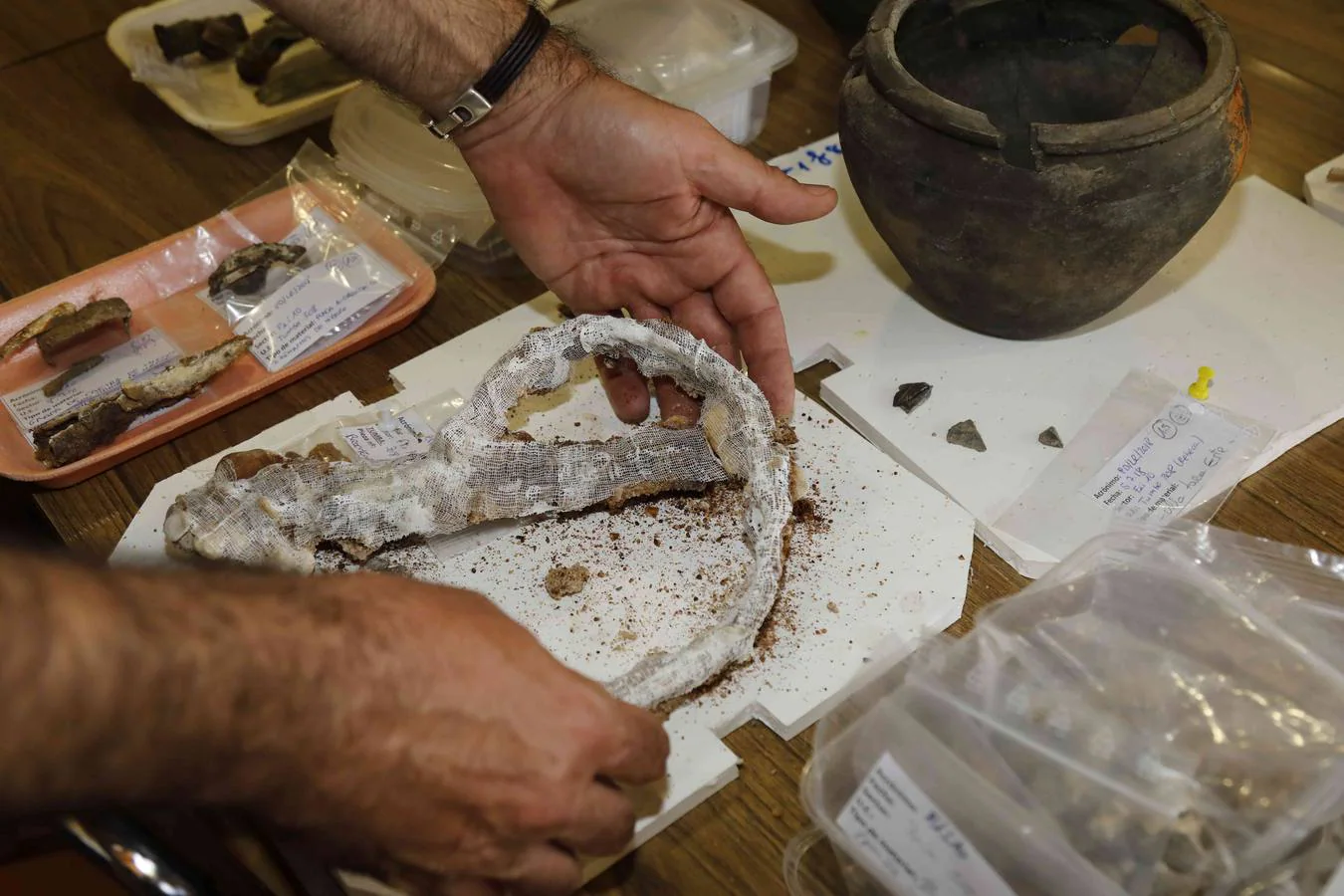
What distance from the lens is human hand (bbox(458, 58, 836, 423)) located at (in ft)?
Result: 3.43

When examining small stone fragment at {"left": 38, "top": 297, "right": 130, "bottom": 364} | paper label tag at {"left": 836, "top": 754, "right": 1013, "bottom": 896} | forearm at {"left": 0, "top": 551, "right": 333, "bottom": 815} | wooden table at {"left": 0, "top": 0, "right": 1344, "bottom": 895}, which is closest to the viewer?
forearm at {"left": 0, "top": 551, "right": 333, "bottom": 815}

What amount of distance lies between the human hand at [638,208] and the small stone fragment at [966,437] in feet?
0.54

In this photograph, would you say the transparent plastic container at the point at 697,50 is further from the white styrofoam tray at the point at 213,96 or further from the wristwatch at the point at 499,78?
the white styrofoam tray at the point at 213,96

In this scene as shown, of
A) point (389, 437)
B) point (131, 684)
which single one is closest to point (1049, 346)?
point (389, 437)

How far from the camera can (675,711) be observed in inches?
34.7

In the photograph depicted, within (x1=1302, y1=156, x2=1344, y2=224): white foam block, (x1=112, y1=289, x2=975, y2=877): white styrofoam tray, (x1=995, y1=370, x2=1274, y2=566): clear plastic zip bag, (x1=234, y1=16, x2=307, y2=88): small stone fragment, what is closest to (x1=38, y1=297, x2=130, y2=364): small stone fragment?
(x1=112, y1=289, x2=975, y2=877): white styrofoam tray

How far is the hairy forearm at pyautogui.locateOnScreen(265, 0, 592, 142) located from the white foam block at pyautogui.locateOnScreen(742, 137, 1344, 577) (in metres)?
0.35

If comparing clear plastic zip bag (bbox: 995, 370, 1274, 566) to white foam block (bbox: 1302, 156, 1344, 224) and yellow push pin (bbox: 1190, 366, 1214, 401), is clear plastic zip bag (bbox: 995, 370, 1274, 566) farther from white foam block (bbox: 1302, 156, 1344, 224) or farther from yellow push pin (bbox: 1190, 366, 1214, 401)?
white foam block (bbox: 1302, 156, 1344, 224)

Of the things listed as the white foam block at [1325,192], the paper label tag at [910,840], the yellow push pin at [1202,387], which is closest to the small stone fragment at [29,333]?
the paper label tag at [910,840]

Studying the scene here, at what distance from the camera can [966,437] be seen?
1.08m

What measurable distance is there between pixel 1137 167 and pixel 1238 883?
582 millimetres

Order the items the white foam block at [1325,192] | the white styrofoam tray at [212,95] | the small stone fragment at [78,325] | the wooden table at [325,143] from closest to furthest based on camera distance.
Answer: the wooden table at [325,143] < the small stone fragment at [78,325] < the white foam block at [1325,192] < the white styrofoam tray at [212,95]

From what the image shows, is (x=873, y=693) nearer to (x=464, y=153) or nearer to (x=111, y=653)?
(x=111, y=653)

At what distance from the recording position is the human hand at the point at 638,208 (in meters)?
1.04
